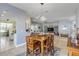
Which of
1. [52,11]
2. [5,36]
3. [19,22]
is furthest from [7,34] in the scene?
[52,11]

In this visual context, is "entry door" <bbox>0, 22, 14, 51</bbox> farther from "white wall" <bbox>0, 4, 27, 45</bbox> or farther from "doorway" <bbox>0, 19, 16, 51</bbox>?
"white wall" <bbox>0, 4, 27, 45</bbox>

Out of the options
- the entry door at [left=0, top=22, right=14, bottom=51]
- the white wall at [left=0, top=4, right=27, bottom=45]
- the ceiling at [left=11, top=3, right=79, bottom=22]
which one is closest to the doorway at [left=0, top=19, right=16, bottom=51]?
the entry door at [left=0, top=22, right=14, bottom=51]

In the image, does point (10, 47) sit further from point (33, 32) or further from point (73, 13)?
point (73, 13)

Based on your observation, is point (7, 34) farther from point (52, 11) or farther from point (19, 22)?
point (52, 11)

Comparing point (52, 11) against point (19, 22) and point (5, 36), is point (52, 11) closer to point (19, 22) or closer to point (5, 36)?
point (19, 22)

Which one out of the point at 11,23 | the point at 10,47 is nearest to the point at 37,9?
Result: the point at 11,23

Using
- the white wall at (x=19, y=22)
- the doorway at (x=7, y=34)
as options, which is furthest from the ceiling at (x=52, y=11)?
the doorway at (x=7, y=34)

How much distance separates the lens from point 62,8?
252cm

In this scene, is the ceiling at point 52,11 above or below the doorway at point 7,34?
above

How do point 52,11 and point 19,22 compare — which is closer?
point 52,11

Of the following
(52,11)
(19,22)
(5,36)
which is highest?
(52,11)

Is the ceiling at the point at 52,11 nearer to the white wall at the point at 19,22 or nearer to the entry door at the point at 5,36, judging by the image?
the white wall at the point at 19,22

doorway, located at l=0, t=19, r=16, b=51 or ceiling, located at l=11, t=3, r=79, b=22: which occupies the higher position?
ceiling, located at l=11, t=3, r=79, b=22

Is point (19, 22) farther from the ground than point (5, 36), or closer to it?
farther from the ground
